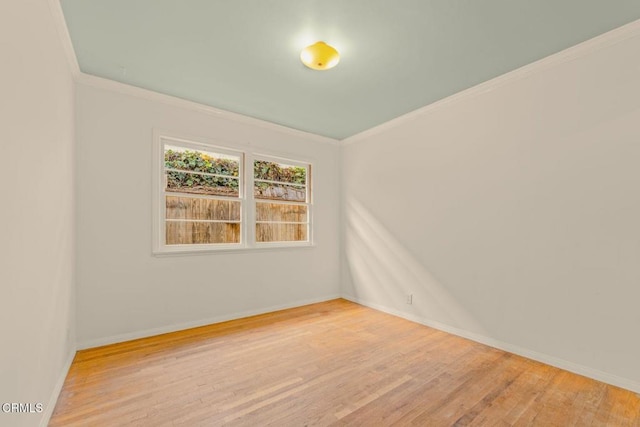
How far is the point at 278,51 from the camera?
2.42m

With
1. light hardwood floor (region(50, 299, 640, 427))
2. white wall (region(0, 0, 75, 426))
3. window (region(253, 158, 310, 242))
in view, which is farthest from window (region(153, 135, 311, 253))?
light hardwood floor (region(50, 299, 640, 427))

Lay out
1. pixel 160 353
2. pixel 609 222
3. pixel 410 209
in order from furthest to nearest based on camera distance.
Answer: pixel 410 209, pixel 160 353, pixel 609 222

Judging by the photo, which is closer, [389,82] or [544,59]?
[544,59]

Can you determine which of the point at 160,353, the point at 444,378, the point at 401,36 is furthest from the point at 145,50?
the point at 444,378

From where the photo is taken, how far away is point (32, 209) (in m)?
1.53

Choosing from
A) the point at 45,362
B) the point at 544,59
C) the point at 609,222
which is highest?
the point at 544,59

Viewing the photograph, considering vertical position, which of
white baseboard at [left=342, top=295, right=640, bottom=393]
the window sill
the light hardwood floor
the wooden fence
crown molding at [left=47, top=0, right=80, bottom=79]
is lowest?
the light hardwood floor

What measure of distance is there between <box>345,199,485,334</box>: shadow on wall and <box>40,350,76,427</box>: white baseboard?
136 inches

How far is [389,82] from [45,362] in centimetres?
356

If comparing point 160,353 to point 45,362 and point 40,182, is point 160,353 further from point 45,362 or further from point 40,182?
point 40,182

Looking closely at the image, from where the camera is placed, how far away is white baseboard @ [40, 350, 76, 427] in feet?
5.61

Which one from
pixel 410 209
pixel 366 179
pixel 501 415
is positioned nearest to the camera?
pixel 501 415

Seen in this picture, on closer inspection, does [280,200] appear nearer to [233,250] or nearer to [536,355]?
[233,250]
